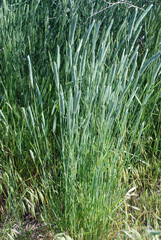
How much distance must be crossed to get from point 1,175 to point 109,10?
132 cm

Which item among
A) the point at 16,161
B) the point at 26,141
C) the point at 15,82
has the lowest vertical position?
the point at 16,161

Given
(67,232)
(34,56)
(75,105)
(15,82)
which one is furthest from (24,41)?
(67,232)

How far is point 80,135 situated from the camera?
1249mm

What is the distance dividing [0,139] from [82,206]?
0.66 m

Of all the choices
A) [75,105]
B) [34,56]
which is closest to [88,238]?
[75,105]

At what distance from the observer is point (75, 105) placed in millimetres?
867

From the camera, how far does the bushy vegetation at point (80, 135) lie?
3.20ft

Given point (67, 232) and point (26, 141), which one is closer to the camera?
point (67, 232)

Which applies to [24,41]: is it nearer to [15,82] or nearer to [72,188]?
[15,82]

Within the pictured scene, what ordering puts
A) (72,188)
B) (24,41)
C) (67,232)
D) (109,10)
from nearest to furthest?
(72,188) < (67,232) < (24,41) < (109,10)

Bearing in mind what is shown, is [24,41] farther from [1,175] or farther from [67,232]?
[67,232]

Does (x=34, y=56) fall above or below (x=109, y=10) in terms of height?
below

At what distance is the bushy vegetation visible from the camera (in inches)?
38.4

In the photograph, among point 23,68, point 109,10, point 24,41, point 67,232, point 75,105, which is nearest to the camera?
point 75,105
